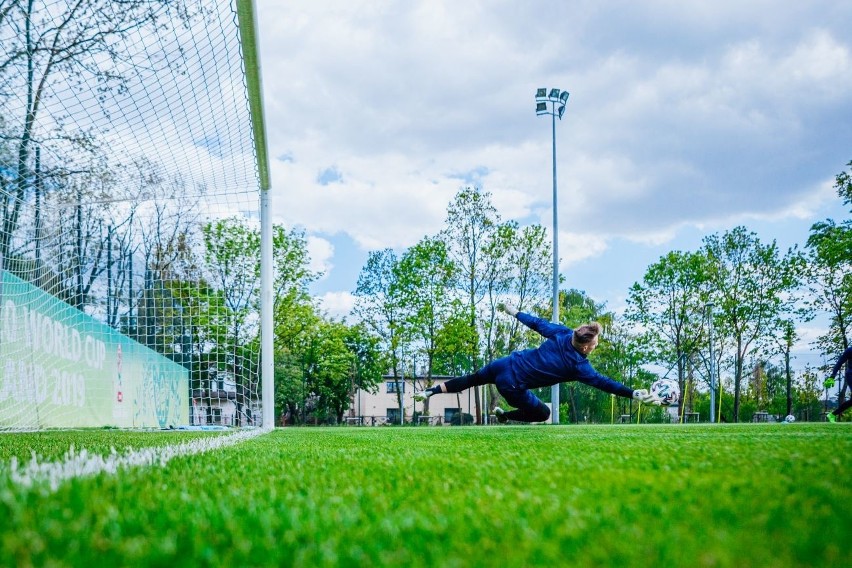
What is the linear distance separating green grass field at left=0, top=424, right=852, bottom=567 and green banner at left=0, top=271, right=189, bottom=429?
944 centimetres

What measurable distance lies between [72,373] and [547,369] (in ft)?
34.6

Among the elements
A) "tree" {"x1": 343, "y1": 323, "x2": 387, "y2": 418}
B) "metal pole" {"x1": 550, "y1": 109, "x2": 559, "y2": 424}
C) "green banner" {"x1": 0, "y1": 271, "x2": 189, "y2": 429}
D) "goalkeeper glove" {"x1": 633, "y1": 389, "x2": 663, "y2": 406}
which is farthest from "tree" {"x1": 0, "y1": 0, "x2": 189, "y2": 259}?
"tree" {"x1": 343, "y1": 323, "x2": 387, "y2": 418}

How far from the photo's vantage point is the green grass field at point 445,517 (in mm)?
1564

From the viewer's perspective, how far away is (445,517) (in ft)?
6.86

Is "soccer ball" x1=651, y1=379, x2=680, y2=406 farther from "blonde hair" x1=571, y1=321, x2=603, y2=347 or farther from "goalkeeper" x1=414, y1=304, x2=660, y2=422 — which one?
"blonde hair" x1=571, y1=321, x2=603, y2=347

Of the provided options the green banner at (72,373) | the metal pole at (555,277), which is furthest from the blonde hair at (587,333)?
the metal pole at (555,277)

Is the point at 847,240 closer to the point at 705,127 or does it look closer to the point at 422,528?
the point at 705,127

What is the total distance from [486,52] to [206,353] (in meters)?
11.1

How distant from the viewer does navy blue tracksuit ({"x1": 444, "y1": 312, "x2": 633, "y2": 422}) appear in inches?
316

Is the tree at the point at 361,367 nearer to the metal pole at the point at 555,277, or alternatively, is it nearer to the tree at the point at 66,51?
the metal pole at the point at 555,277

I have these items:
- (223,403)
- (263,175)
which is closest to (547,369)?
(263,175)

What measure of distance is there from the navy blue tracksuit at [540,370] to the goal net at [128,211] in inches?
221

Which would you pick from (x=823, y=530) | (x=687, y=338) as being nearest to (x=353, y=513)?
(x=823, y=530)

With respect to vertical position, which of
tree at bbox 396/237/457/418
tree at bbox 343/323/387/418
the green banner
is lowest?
tree at bbox 343/323/387/418
